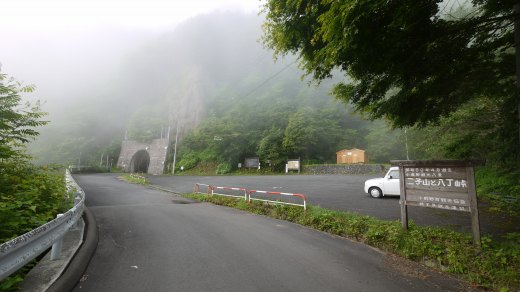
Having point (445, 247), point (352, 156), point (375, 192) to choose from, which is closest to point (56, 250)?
point (445, 247)

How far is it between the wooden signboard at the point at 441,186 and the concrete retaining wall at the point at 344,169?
949 inches

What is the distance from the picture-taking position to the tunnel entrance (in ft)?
157

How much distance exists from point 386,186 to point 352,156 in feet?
77.2

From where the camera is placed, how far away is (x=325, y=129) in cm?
3688

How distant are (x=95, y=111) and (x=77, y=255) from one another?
2899 inches

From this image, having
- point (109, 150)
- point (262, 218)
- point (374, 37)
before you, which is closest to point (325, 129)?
point (262, 218)

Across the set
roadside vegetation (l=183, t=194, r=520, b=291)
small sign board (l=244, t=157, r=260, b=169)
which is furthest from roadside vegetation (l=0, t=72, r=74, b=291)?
small sign board (l=244, t=157, r=260, b=169)

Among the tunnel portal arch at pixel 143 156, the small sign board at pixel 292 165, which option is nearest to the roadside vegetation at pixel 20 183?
the small sign board at pixel 292 165

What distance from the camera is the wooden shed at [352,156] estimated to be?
33.6 metres

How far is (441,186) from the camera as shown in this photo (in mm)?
5281

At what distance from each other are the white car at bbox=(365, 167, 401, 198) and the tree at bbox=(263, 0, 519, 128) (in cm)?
584

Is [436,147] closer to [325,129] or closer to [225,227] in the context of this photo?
[225,227]

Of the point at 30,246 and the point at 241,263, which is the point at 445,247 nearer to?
the point at 241,263

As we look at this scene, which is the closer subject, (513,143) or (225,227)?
(513,143)
